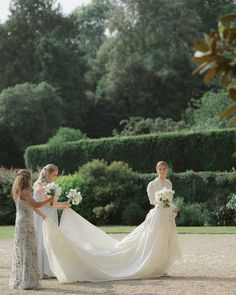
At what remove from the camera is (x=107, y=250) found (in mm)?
9852

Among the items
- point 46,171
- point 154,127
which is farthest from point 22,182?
point 154,127

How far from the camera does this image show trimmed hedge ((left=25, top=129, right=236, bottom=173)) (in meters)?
26.0

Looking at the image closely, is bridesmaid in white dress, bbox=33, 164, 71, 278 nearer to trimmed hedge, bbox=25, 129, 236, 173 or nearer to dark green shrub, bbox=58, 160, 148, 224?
dark green shrub, bbox=58, 160, 148, 224

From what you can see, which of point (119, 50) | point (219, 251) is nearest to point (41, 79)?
point (119, 50)

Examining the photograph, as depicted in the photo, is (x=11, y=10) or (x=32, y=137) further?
(x=11, y=10)

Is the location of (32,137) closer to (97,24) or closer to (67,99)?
(67,99)

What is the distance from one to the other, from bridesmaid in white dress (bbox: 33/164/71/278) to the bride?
27cm

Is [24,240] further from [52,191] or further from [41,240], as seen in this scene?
[41,240]

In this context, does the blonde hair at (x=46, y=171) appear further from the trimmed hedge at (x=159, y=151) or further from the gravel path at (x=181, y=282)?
the trimmed hedge at (x=159, y=151)

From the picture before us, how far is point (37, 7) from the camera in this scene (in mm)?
52156

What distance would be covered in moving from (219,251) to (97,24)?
185 feet

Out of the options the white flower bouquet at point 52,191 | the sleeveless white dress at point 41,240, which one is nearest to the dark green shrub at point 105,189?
the sleeveless white dress at point 41,240

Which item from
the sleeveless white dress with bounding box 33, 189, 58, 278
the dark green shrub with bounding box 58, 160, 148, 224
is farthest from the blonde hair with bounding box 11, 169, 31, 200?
the dark green shrub with bounding box 58, 160, 148, 224

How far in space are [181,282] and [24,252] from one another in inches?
82.2
